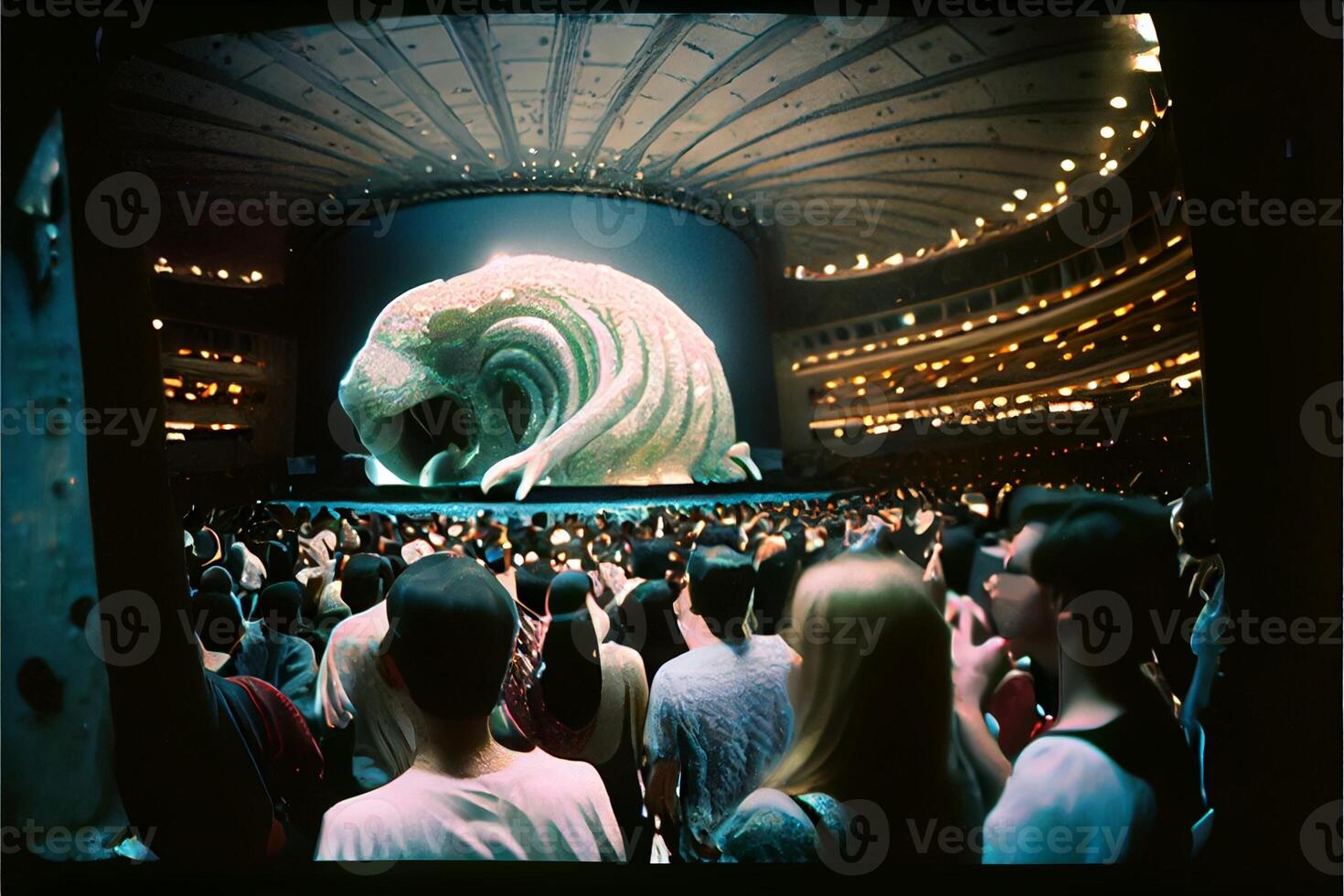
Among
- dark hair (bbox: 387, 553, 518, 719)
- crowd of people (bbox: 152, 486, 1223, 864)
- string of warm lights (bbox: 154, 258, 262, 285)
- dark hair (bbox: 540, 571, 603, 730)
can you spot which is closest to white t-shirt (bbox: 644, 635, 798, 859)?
crowd of people (bbox: 152, 486, 1223, 864)

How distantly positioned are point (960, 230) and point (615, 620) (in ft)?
5.38

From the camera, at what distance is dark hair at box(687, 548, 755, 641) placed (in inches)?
96.3

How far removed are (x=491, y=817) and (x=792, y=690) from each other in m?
0.92

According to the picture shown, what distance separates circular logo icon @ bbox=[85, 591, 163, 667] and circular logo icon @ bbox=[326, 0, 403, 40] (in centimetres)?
176

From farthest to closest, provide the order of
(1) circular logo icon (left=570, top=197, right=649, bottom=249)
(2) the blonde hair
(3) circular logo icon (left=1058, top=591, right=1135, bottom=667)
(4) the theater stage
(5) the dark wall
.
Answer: (1) circular logo icon (left=570, top=197, right=649, bottom=249), (5) the dark wall, (4) the theater stage, (3) circular logo icon (left=1058, top=591, right=1135, bottom=667), (2) the blonde hair

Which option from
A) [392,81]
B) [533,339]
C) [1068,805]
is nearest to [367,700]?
[533,339]

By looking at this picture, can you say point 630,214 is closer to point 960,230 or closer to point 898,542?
point 960,230

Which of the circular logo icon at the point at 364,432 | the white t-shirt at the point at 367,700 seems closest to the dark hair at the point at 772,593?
the white t-shirt at the point at 367,700

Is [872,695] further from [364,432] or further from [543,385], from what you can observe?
[364,432]

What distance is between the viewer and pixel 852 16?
242 centimetres

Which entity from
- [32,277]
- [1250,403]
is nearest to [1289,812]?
[1250,403]

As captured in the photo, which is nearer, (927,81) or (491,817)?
(491,817)

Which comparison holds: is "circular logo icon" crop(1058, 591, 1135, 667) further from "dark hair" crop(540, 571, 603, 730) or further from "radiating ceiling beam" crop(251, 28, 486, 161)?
"radiating ceiling beam" crop(251, 28, 486, 161)

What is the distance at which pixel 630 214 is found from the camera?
9.49ft
